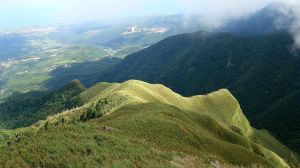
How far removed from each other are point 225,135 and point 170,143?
28.1m

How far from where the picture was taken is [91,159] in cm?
Result: 2675

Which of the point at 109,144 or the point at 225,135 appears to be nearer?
the point at 109,144

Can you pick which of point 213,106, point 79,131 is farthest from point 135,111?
point 213,106

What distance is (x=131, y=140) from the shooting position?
122 feet

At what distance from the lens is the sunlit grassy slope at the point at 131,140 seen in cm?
2736

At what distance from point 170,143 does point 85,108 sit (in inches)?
1701

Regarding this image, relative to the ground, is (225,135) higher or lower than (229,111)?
higher

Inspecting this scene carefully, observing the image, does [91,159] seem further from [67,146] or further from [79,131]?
[79,131]

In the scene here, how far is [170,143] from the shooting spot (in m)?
48.2

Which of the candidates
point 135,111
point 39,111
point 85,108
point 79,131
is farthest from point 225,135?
point 39,111

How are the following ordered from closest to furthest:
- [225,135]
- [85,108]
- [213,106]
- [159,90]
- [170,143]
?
[170,143] → [225,135] → [85,108] → [159,90] → [213,106]

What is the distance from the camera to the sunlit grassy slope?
27359 millimetres

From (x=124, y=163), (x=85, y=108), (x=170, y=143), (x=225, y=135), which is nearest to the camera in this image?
(x=124, y=163)

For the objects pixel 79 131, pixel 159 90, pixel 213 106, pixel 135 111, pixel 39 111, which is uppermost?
pixel 79 131
